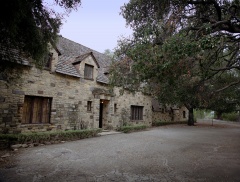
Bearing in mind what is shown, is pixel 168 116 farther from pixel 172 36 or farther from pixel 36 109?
pixel 172 36

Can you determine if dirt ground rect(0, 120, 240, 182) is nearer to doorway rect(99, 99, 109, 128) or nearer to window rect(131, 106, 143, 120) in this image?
doorway rect(99, 99, 109, 128)

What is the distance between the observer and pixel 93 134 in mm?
12961

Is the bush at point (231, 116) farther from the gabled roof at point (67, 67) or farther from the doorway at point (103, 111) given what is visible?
the gabled roof at point (67, 67)

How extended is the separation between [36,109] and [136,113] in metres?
11.4

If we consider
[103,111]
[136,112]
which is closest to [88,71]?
[103,111]

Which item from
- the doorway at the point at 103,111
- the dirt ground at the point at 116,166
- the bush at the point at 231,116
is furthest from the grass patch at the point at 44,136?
the bush at the point at 231,116

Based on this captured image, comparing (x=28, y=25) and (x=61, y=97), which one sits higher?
(x=28, y=25)

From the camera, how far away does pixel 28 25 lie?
190 inches

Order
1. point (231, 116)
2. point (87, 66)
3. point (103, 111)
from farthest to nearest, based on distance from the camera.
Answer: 1. point (231, 116)
2. point (103, 111)
3. point (87, 66)

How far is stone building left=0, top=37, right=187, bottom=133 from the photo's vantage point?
982 cm

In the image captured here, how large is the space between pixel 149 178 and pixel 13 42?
5.66 m

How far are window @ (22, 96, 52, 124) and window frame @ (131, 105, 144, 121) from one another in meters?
9.94

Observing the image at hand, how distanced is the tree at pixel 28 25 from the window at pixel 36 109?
558cm

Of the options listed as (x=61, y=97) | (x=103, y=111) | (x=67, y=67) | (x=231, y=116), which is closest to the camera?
(x=61, y=97)
